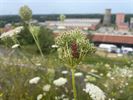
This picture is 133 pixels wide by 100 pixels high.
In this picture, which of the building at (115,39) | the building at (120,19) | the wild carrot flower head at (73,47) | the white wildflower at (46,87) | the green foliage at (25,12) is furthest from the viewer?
the building at (120,19)

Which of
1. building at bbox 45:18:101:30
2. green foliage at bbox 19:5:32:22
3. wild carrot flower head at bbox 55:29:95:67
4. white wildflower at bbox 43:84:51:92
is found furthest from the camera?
building at bbox 45:18:101:30

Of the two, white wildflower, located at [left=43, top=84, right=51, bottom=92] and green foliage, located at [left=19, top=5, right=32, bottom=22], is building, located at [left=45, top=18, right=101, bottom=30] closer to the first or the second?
green foliage, located at [left=19, top=5, right=32, bottom=22]

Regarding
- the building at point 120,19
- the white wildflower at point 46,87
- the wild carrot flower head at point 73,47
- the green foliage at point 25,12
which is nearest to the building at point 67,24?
the wild carrot flower head at point 73,47

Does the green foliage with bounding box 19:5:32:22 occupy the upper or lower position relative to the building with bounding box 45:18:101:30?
upper

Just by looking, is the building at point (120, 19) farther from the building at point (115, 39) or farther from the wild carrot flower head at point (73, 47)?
the wild carrot flower head at point (73, 47)

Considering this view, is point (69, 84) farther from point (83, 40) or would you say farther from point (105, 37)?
point (105, 37)

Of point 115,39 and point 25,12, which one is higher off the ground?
point 25,12

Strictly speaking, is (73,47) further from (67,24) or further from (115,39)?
(115,39)

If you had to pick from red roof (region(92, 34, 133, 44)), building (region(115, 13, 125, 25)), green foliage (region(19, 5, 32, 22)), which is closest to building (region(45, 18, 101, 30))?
green foliage (region(19, 5, 32, 22))

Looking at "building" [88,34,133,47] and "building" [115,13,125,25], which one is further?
"building" [115,13,125,25]

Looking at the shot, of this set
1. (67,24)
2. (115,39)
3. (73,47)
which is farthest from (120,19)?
(73,47)
